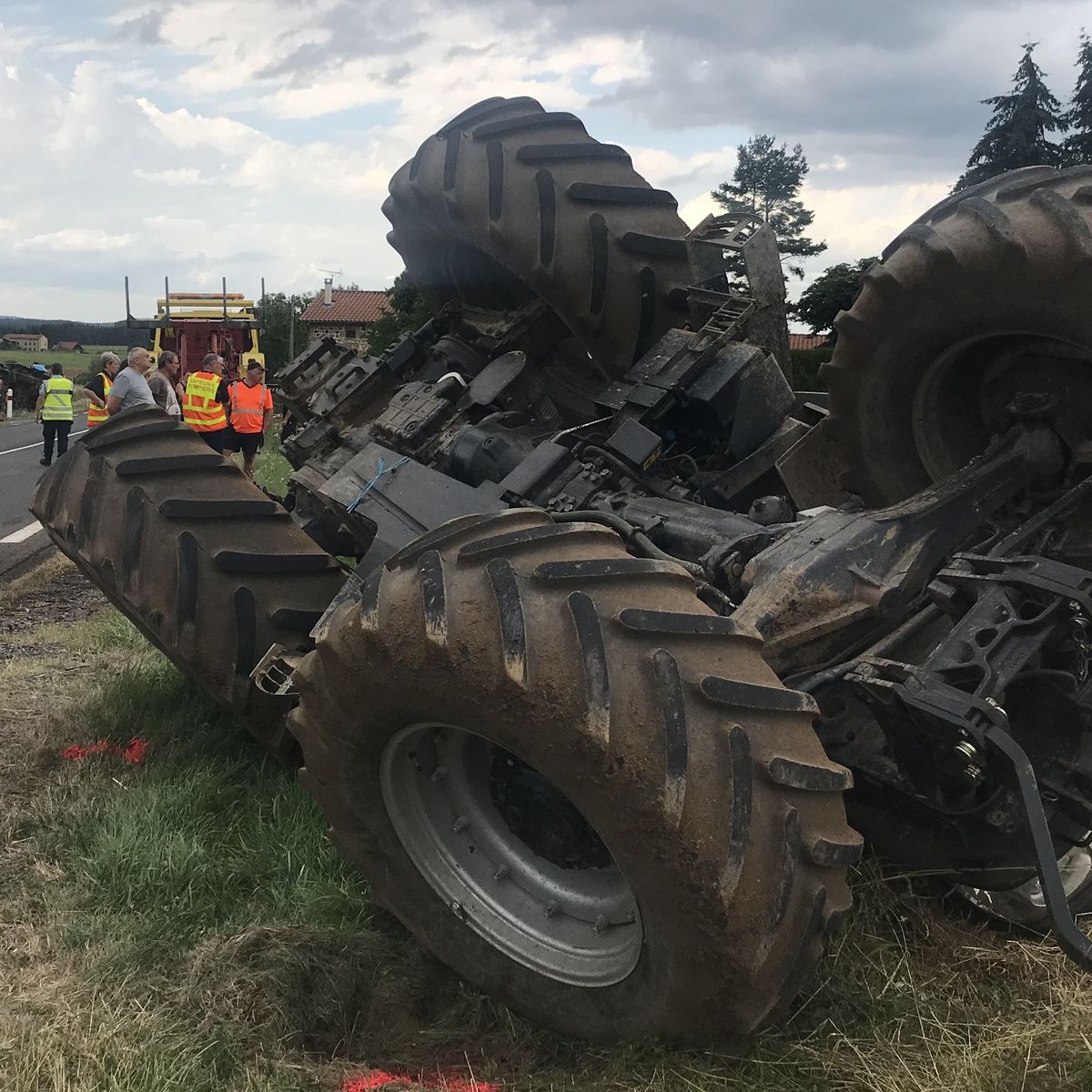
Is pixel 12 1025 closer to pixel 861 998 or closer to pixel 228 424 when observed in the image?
pixel 861 998

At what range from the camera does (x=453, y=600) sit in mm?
2361

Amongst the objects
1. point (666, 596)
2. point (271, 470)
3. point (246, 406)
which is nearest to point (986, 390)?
point (666, 596)

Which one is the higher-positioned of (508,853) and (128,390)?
(128,390)

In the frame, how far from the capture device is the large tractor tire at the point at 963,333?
2836 millimetres

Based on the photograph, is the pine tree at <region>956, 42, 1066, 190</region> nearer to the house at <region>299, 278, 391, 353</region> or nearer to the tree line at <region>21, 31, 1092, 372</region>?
the tree line at <region>21, 31, 1092, 372</region>

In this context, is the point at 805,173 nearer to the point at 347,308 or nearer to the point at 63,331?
the point at 347,308

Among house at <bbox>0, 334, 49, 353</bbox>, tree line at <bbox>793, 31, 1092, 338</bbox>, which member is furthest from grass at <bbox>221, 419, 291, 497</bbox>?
house at <bbox>0, 334, 49, 353</bbox>

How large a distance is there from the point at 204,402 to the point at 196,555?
8.71 meters

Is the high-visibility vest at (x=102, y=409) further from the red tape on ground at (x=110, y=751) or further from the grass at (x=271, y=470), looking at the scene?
the red tape on ground at (x=110, y=751)

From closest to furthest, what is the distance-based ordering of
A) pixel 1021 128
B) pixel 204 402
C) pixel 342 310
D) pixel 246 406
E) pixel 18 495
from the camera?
1. pixel 204 402
2. pixel 246 406
3. pixel 18 495
4. pixel 1021 128
5. pixel 342 310

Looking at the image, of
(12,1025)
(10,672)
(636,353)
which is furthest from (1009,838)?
(10,672)

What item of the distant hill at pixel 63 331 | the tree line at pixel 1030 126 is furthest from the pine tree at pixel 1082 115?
the distant hill at pixel 63 331

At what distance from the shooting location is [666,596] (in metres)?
2.35

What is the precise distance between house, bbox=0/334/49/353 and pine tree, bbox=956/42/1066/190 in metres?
80.7
